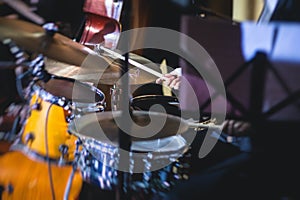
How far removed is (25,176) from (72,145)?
13cm

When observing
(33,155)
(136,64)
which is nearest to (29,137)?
(33,155)

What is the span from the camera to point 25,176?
0.86 m

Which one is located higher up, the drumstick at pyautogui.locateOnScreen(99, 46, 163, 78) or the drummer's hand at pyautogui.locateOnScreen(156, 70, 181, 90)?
the drumstick at pyautogui.locateOnScreen(99, 46, 163, 78)

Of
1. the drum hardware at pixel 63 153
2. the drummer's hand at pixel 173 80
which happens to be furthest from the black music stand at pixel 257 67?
the drum hardware at pixel 63 153

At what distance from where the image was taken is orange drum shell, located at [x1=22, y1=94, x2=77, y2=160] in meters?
0.86

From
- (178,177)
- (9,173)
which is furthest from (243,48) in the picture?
(9,173)

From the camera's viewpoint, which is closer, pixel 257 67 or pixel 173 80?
pixel 257 67

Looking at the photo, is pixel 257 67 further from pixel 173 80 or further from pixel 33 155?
pixel 33 155

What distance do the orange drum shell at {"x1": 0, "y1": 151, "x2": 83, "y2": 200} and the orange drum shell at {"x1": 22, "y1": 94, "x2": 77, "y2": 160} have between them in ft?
0.10

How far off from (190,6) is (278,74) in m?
0.30

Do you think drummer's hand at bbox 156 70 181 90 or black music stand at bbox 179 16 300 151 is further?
drummer's hand at bbox 156 70 181 90

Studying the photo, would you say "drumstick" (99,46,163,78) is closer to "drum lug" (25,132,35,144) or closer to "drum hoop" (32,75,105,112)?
"drum hoop" (32,75,105,112)

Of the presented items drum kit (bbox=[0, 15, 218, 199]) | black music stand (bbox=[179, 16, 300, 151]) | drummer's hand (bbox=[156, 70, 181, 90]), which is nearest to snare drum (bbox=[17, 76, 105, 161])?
drum kit (bbox=[0, 15, 218, 199])

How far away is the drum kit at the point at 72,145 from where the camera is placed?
2.75ft
